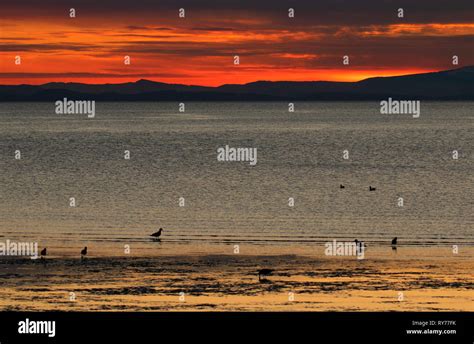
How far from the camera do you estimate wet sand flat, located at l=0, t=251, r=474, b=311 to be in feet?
108

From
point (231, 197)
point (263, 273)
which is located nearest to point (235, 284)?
point (263, 273)

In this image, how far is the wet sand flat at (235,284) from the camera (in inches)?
1292

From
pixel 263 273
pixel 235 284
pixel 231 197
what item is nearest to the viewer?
pixel 235 284

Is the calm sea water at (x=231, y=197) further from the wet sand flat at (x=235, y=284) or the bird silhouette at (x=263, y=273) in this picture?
the bird silhouette at (x=263, y=273)

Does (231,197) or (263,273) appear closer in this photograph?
(263,273)

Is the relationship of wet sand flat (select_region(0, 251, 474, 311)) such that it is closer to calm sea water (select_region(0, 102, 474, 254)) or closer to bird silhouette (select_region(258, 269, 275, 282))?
bird silhouette (select_region(258, 269, 275, 282))

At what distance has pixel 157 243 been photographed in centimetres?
4709

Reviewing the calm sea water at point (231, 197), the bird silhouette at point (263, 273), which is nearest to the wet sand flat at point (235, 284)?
the bird silhouette at point (263, 273)

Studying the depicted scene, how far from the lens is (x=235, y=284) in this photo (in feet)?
119

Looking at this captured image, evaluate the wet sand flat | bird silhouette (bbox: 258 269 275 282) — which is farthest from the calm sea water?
bird silhouette (bbox: 258 269 275 282)

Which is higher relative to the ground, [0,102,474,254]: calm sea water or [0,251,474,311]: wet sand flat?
[0,102,474,254]: calm sea water

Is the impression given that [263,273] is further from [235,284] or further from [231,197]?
[231,197]
